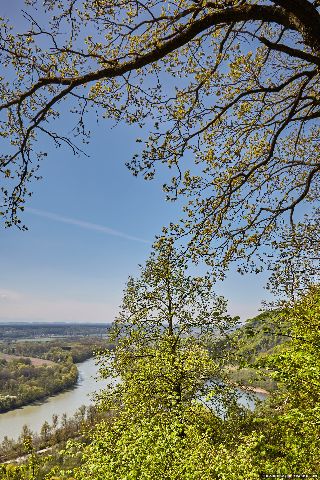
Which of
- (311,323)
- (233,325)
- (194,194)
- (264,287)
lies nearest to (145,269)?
(233,325)

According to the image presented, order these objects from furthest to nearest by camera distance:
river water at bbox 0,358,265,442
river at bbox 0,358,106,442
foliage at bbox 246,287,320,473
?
river at bbox 0,358,106,442
river water at bbox 0,358,265,442
foliage at bbox 246,287,320,473

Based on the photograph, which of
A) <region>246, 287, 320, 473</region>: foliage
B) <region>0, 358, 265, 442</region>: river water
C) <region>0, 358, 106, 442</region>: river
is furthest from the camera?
<region>0, 358, 106, 442</region>: river

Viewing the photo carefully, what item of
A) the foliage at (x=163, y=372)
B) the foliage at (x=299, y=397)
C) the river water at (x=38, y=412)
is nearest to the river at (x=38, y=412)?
the river water at (x=38, y=412)

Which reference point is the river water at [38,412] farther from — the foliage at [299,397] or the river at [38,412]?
the foliage at [299,397]

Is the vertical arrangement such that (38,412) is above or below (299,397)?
below

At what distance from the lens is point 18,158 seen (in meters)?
7.18

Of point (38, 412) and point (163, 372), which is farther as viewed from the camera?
point (38, 412)

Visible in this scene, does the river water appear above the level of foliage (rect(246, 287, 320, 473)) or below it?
below

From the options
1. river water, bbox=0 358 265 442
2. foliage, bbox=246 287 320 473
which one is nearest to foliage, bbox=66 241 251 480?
foliage, bbox=246 287 320 473

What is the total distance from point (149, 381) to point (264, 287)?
20.0 feet

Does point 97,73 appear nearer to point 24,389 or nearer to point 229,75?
point 229,75

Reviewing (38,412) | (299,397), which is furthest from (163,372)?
(38,412)

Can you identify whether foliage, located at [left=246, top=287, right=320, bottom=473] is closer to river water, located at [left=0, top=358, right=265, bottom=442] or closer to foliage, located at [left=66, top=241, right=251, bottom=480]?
foliage, located at [left=66, top=241, right=251, bottom=480]

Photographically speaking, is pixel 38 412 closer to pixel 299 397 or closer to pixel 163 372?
pixel 163 372
